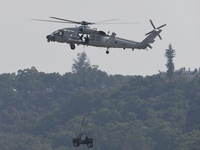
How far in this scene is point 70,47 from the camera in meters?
134

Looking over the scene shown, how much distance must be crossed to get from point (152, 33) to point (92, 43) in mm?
11394

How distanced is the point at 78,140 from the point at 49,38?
13.8 metres

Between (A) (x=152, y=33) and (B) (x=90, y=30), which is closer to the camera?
(B) (x=90, y=30)

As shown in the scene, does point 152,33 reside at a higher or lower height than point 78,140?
higher

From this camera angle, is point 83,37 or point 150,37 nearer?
point 83,37

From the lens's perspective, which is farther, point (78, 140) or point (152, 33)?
point (152, 33)

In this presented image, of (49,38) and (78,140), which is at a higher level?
(49,38)

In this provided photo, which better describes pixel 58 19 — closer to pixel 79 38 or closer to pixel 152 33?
pixel 79 38

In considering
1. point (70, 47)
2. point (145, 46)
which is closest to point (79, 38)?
point (70, 47)

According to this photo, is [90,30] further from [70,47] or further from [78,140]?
[78,140]

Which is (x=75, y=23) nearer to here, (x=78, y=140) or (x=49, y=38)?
(x=49, y=38)

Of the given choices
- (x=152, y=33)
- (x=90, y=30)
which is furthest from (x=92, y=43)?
(x=152, y=33)

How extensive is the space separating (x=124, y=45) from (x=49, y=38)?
30.1 ft

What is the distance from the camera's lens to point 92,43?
13562 centimetres
